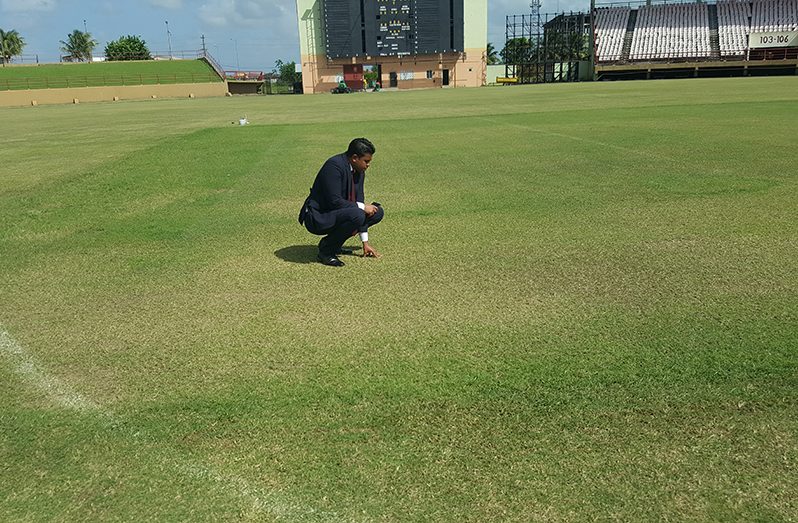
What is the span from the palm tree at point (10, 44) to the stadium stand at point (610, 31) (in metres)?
84.6

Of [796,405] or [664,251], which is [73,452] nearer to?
[796,405]

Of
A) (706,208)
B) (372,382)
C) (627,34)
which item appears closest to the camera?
(372,382)

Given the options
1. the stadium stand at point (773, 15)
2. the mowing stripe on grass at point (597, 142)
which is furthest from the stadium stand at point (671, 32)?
the mowing stripe on grass at point (597, 142)

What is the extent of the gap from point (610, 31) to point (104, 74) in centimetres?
6076

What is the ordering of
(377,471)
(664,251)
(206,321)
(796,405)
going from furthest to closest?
(664,251) < (206,321) < (796,405) < (377,471)

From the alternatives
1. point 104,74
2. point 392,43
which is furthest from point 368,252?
point 104,74

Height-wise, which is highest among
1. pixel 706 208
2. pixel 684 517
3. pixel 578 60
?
pixel 578 60

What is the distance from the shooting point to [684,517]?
103 inches

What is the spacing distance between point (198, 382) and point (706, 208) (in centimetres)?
695

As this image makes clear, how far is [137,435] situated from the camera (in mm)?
3326

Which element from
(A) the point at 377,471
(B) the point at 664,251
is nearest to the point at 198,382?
(A) the point at 377,471

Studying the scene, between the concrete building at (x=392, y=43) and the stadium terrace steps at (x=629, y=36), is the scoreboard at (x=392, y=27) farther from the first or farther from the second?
the stadium terrace steps at (x=629, y=36)

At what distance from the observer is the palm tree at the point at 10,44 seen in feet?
303

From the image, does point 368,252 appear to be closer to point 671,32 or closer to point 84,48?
point 671,32
